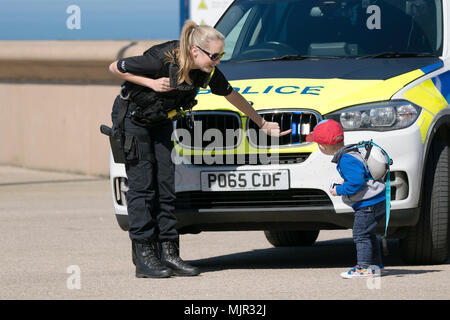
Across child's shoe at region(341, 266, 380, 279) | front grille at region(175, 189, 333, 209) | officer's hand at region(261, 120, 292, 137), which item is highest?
officer's hand at region(261, 120, 292, 137)

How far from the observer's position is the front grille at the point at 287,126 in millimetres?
7223

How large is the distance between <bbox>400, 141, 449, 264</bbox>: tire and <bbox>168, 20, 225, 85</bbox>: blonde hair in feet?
5.13

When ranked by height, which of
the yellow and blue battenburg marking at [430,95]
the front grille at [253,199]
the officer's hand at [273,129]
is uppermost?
the yellow and blue battenburg marking at [430,95]

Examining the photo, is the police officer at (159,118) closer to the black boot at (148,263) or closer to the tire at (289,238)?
the black boot at (148,263)

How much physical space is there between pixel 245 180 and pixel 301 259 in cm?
145

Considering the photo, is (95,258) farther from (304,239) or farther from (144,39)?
(144,39)

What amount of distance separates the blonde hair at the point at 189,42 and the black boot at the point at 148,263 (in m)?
1.04

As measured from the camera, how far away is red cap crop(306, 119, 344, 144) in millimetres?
6812

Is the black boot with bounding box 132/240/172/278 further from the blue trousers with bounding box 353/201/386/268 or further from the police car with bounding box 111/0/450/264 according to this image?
the blue trousers with bounding box 353/201/386/268

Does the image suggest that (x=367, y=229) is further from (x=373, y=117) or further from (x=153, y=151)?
(x=153, y=151)
